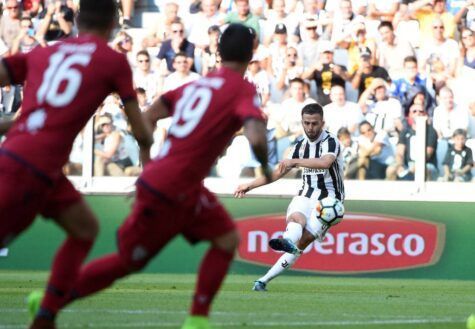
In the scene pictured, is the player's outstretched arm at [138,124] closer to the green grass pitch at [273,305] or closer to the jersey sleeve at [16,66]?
the jersey sleeve at [16,66]

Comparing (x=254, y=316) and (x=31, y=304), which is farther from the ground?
(x=31, y=304)

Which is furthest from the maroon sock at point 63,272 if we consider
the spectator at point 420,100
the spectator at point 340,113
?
the spectator at point 420,100

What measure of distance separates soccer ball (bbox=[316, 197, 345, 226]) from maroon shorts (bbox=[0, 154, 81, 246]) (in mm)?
7351

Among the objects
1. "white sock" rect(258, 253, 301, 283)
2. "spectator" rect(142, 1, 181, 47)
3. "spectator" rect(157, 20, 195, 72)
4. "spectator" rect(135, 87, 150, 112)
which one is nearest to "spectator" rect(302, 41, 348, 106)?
"spectator" rect(157, 20, 195, 72)

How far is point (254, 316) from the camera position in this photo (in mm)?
10516

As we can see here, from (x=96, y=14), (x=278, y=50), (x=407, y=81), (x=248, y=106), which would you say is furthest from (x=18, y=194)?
(x=278, y=50)

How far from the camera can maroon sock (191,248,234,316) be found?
7.93 meters

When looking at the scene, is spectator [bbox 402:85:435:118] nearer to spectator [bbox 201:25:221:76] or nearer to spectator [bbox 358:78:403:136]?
spectator [bbox 358:78:403:136]

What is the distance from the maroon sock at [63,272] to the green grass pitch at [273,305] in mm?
1473

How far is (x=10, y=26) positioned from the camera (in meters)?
21.4

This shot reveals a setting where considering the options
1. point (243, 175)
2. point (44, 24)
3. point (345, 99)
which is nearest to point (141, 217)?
point (243, 175)

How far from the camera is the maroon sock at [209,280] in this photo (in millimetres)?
7934

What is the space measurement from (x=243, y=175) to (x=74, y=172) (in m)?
2.61

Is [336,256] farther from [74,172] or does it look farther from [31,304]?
[31,304]
